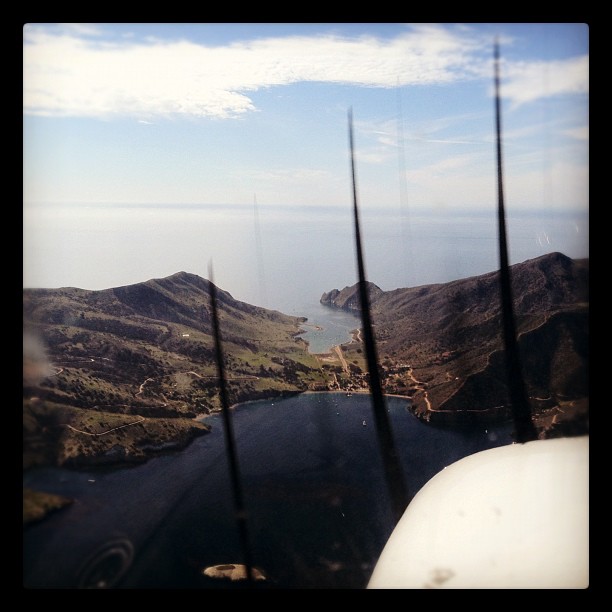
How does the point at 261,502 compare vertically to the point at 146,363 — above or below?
below

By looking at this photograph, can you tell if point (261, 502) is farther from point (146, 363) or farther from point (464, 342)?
point (464, 342)

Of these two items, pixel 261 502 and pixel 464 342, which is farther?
pixel 464 342

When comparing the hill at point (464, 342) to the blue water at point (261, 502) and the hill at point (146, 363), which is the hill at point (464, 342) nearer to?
the blue water at point (261, 502)

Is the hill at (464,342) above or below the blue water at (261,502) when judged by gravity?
above

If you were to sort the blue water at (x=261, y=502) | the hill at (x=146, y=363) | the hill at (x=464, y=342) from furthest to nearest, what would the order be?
the hill at (x=464, y=342) → the hill at (x=146, y=363) → the blue water at (x=261, y=502)

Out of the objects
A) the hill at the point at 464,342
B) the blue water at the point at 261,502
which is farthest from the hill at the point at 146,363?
the hill at the point at 464,342

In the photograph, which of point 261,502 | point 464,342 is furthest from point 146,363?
point 464,342
